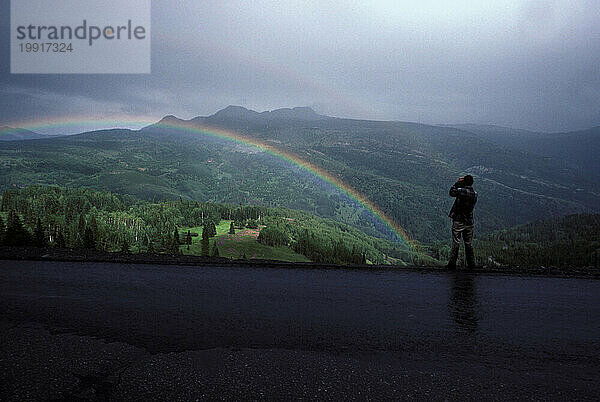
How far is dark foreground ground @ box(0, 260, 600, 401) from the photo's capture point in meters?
4.52

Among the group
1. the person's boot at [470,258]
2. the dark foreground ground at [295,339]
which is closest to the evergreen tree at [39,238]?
the dark foreground ground at [295,339]

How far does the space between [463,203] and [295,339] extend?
912 cm

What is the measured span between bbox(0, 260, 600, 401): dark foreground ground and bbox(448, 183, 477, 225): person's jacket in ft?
10.0

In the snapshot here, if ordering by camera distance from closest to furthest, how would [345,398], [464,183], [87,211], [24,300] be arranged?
[345,398]
[24,300]
[464,183]
[87,211]

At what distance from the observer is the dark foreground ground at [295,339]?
4.52m

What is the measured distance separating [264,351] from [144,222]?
566 feet

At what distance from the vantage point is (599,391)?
14.8ft

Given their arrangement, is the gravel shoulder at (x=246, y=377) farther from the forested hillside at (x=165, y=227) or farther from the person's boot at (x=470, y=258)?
the forested hillside at (x=165, y=227)

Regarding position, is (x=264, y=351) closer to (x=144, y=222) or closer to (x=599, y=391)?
(x=599, y=391)

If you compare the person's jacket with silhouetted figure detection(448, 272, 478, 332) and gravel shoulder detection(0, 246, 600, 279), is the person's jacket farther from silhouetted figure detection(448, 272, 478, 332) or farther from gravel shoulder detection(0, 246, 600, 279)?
silhouetted figure detection(448, 272, 478, 332)


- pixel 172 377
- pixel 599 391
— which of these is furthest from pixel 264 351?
pixel 599 391

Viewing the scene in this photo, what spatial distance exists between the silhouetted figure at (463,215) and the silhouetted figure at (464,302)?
1571mm

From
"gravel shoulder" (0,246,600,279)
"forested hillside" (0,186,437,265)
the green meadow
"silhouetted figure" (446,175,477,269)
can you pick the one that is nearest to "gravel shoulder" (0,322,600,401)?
"gravel shoulder" (0,246,600,279)

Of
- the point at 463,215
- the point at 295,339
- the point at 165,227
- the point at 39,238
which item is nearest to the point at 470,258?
the point at 463,215
